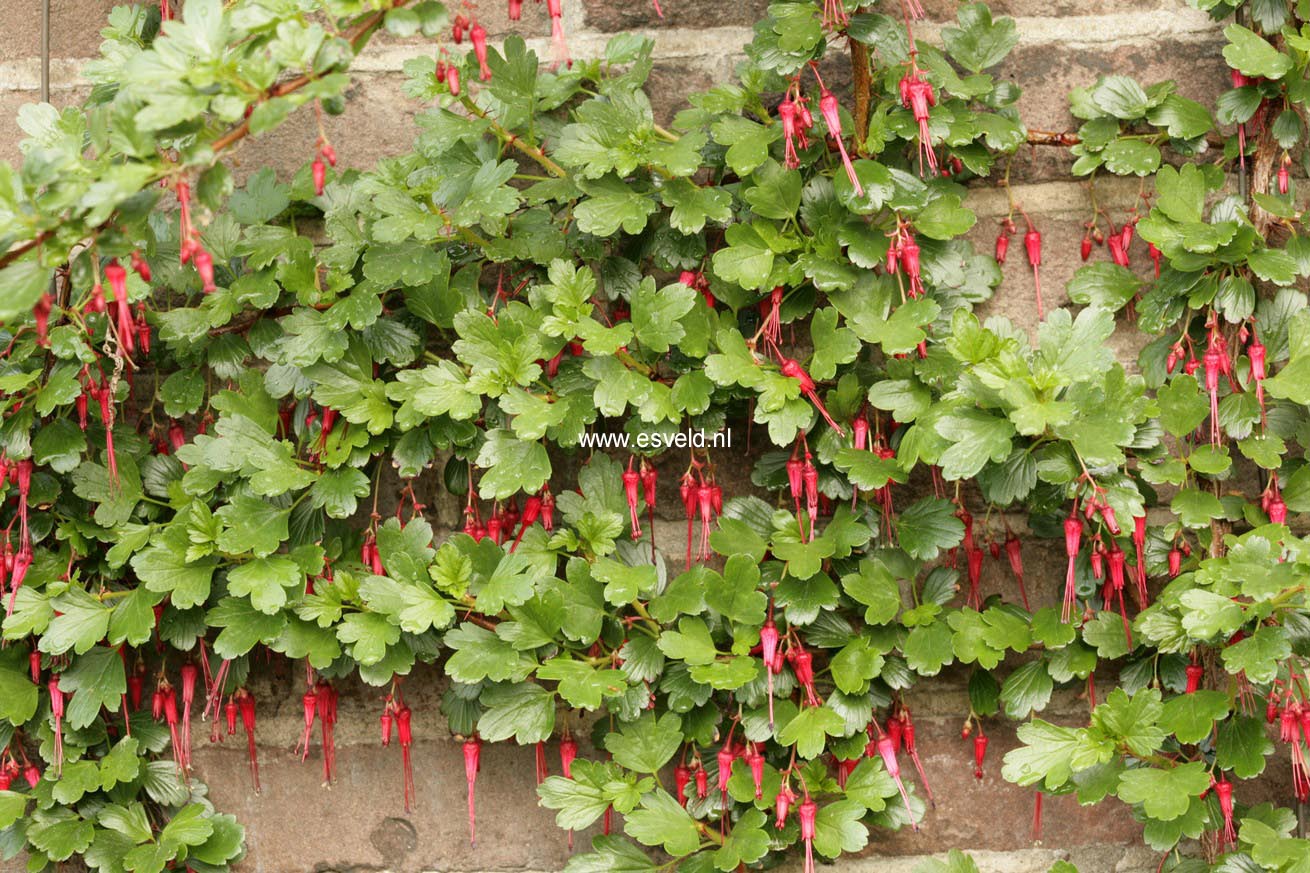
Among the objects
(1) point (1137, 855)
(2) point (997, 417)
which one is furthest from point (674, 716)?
(1) point (1137, 855)

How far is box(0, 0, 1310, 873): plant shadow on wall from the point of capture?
166 centimetres

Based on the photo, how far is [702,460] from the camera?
1894 millimetres

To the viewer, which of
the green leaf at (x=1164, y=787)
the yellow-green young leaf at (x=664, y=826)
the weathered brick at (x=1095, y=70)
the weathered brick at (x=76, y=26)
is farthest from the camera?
the weathered brick at (x=76, y=26)

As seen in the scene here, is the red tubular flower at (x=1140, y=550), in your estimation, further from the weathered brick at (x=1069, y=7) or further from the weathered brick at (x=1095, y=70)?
the weathered brick at (x=1069, y=7)

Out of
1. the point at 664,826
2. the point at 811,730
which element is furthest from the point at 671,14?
the point at 664,826

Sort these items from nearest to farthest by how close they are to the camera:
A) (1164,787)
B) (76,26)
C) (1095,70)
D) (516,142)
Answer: (1164,787) < (516,142) < (1095,70) < (76,26)

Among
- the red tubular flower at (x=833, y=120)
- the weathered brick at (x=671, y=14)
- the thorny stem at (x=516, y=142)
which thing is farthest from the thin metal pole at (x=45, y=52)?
the red tubular flower at (x=833, y=120)

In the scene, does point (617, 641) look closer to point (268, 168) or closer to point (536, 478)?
point (536, 478)

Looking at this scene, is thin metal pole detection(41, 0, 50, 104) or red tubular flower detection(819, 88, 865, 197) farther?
thin metal pole detection(41, 0, 50, 104)

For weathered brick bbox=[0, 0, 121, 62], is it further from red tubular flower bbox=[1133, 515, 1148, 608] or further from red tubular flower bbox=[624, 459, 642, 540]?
red tubular flower bbox=[1133, 515, 1148, 608]

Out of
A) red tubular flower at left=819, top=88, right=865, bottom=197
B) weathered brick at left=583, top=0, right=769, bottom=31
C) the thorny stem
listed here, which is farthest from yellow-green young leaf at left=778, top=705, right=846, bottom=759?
weathered brick at left=583, top=0, right=769, bottom=31

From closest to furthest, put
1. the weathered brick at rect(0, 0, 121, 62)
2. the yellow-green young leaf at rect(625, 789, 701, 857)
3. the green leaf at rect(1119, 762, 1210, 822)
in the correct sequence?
the green leaf at rect(1119, 762, 1210, 822) < the yellow-green young leaf at rect(625, 789, 701, 857) < the weathered brick at rect(0, 0, 121, 62)

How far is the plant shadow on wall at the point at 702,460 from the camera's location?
5.43 ft

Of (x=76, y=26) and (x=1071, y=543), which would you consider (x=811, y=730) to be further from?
(x=76, y=26)
